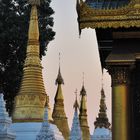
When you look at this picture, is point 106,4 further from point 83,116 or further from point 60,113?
point 83,116

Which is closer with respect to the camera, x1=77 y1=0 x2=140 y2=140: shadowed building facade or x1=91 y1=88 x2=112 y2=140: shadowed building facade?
x1=77 y1=0 x2=140 y2=140: shadowed building facade

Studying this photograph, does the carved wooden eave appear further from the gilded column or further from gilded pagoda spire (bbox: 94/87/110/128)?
gilded pagoda spire (bbox: 94/87/110/128)

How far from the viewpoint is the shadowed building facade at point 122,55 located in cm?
1112

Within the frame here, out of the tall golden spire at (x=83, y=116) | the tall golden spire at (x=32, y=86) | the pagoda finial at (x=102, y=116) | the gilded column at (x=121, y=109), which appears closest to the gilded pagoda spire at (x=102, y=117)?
the pagoda finial at (x=102, y=116)

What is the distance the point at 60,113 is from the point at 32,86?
7.30 metres

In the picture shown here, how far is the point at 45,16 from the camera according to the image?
37906 millimetres

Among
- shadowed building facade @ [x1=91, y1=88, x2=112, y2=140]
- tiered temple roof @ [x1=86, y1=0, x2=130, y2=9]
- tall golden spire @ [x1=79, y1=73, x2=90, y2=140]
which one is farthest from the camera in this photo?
tall golden spire @ [x1=79, y1=73, x2=90, y2=140]

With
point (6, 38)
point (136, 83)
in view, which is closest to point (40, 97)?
point (6, 38)

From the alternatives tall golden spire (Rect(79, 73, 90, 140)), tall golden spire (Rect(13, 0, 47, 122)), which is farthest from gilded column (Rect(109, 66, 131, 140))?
tall golden spire (Rect(79, 73, 90, 140))

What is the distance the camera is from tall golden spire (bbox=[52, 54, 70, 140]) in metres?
39.1

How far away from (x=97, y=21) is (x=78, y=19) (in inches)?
15.5

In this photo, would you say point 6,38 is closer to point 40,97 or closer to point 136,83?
point 40,97

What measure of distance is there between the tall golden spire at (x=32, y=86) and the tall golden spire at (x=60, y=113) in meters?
5.75

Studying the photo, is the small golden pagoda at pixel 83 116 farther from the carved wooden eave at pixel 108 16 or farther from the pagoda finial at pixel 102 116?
the carved wooden eave at pixel 108 16
